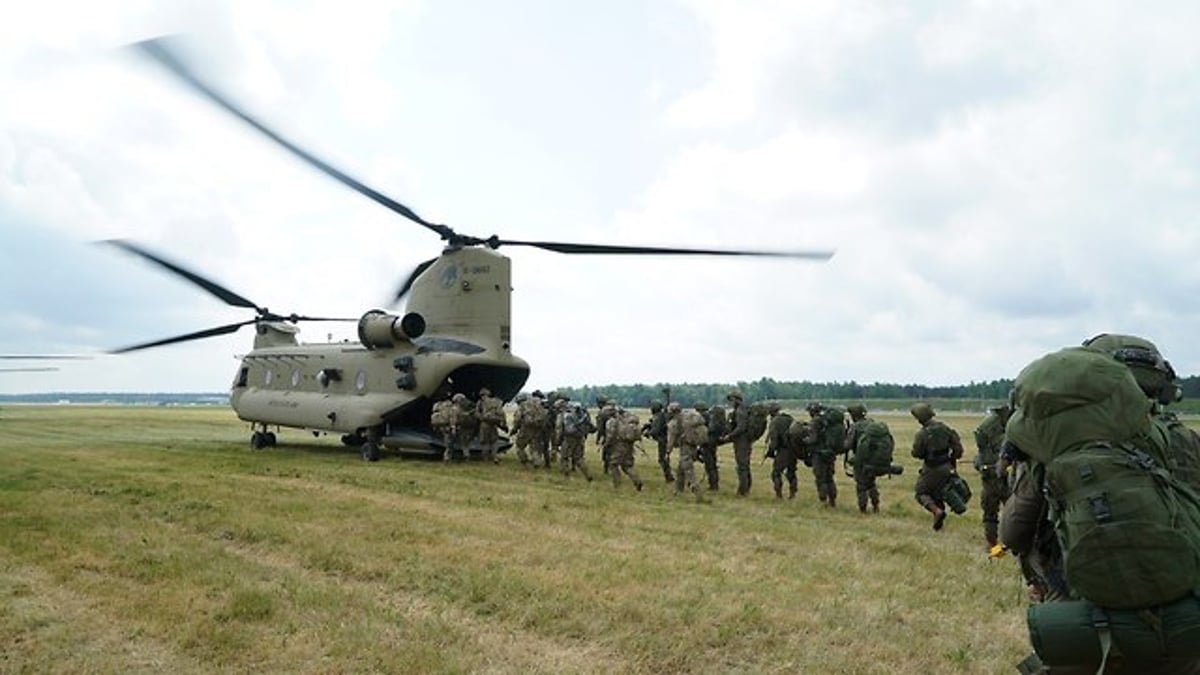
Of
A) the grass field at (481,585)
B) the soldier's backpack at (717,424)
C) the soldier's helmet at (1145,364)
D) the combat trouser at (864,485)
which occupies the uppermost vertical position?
the soldier's helmet at (1145,364)

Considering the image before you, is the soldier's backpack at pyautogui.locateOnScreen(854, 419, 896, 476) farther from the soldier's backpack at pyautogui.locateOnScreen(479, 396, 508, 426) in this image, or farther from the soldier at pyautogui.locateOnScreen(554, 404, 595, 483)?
the soldier's backpack at pyautogui.locateOnScreen(479, 396, 508, 426)

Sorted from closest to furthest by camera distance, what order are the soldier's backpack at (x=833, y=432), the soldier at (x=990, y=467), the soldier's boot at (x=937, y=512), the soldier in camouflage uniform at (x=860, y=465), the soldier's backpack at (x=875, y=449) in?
the soldier at (x=990, y=467)
the soldier's boot at (x=937, y=512)
the soldier's backpack at (x=875, y=449)
the soldier in camouflage uniform at (x=860, y=465)
the soldier's backpack at (x=833, y=432)

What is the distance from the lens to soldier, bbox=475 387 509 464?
18219 mm

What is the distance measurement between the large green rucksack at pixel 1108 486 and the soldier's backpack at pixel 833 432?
9.72 m

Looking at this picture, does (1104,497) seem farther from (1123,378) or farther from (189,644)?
(189,644)

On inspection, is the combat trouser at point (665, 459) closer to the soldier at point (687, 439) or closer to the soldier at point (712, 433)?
the soldier at point (712, 433)

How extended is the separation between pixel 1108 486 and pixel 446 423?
51.4 feet

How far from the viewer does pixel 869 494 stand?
43.8ft

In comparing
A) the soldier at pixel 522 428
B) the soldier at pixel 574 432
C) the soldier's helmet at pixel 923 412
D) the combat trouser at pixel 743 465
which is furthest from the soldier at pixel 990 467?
the soldier at pixel 522 428

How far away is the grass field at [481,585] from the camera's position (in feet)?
17.9

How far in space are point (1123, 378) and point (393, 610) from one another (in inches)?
201

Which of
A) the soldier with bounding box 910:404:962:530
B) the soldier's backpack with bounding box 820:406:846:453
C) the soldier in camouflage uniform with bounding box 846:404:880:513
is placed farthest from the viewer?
the soldier's backpack with bounding box 820:406:846:453

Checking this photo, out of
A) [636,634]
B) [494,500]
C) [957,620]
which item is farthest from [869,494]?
[636,634]

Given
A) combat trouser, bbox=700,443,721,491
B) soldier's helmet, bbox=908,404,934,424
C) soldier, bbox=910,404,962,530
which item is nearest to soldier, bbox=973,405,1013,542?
soldier, bbox=910,404,962,530
